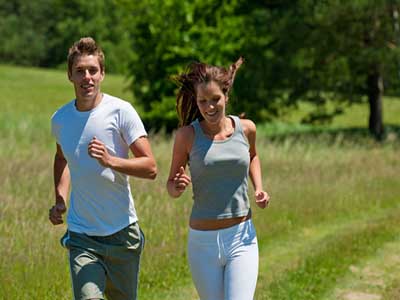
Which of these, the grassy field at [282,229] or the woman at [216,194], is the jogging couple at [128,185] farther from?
the grassy field at [282,229]

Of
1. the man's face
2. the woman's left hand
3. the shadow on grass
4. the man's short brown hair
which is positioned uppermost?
the man's short brown hair

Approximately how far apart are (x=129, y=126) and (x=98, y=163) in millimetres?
263

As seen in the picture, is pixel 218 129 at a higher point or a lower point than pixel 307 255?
higher

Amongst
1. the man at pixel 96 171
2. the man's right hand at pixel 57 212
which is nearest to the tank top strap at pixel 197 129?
the man at pixel 96 171


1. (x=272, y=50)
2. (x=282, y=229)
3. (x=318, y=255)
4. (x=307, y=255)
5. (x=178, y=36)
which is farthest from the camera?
(x=178, y=36)

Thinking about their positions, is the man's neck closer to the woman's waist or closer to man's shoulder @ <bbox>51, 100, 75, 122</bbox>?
man's shoulder @ <bbox>51, 100, 75, 122</bbox>

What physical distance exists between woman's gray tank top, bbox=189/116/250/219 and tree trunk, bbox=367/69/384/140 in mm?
21271

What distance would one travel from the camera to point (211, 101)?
5277 millimetres

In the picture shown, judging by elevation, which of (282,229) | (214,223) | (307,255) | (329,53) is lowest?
(329,53)

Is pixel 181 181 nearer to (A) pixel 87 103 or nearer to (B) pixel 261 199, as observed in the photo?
(B) pixel 261 199

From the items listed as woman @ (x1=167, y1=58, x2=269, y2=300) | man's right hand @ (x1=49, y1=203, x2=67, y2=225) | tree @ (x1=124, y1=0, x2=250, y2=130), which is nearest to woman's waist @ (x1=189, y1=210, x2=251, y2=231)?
woman @ (x1=167, y1=58, x2=269, y2=300)

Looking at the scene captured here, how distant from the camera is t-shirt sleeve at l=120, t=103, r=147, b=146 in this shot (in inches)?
202

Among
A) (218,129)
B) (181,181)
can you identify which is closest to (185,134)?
(218,129)

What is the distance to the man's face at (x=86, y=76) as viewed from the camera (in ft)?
16.9
